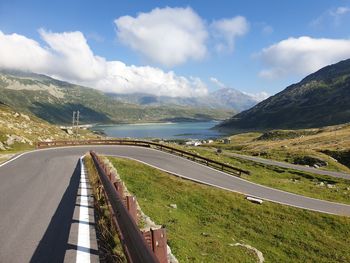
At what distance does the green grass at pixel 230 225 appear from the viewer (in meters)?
15.3

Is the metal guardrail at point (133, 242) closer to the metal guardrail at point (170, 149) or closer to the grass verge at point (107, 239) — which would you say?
the grass verge at point (107, 239)

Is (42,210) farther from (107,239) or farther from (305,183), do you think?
(305,183)

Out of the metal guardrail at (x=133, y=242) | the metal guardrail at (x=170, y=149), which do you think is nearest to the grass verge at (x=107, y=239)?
the metal guardrail at (x=133, y=242)

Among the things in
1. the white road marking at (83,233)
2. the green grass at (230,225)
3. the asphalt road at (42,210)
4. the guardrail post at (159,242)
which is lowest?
the green grass at (230,225)

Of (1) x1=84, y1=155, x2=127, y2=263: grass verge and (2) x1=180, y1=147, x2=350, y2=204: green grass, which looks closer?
(1) x1=84, y1=155, x2=127, y2=263: grass verge

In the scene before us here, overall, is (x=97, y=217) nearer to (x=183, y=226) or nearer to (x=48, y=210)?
(x=48, y=210)

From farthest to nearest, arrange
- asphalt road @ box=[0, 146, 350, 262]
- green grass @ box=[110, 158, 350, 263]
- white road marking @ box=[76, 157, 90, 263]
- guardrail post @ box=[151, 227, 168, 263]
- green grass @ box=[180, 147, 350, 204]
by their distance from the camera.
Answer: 1. green grass @ box=[180, 147, 350, 204]
2. green grass @ box=[110, 158, 350, 263]
3. asphalt road @ box=[0, 146, 350, 262]
4. white road marking @ box=[76, 157, 90, 263]
5. guardrail post @ box=[151, 227, 168, 263]

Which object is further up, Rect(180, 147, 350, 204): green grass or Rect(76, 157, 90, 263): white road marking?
Rect(76, 157, 90, 263): white road marking

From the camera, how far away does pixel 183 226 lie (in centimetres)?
1861

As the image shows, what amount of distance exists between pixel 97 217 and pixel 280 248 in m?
12.5

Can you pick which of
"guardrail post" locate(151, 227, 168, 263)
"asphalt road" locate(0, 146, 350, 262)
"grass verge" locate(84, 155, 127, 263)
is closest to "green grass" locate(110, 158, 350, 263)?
"asphalt road" locate(0, 146, 350, 262)

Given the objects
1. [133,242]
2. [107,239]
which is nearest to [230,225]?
[107,239]

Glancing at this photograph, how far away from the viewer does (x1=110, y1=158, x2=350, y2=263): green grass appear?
15.3 m

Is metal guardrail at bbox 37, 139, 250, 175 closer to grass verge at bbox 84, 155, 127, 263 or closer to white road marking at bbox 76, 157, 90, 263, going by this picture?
white road marking at bbox 76, 157, 90, 263
